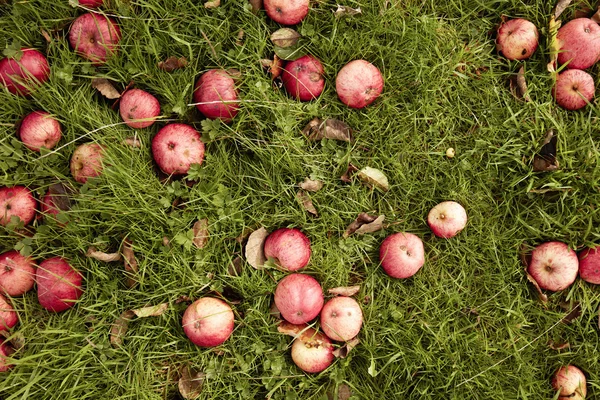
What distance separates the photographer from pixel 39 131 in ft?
9.93

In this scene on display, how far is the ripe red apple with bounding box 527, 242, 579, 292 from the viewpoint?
3.05m

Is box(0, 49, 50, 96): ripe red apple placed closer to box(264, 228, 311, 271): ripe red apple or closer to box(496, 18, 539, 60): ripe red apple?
box(264, 228, 311, 271): ripe red apple

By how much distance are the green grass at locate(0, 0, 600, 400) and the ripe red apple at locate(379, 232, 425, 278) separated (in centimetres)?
14

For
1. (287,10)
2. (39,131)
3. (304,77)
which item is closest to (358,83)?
(304,77)

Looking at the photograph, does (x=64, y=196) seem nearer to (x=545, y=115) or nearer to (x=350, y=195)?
(x=350, y=195)

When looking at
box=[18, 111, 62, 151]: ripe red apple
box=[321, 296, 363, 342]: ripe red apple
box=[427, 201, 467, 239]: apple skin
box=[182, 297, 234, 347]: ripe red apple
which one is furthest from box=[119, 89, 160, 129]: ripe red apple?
box=[427, 201, 467, 239]: apple skin

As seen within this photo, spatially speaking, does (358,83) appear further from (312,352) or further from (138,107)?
(312,352)

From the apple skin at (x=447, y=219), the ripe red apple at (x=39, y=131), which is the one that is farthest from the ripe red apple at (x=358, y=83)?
the ripe red apple at (x=39, y=131)

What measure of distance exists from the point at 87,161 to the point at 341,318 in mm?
1811

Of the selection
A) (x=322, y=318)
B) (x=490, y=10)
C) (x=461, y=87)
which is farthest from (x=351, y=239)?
(x=490, y=10)

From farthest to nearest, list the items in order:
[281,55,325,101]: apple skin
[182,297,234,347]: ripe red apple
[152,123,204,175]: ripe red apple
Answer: [281,55,325,101]: apple skin
[152,123,204,175]: ripe red apple
[182,297,234,347]: ripe red apple

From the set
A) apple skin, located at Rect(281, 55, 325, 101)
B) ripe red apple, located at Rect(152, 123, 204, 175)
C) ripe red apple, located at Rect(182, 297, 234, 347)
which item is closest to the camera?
ripe red apple, located at Rect(182, 297, 234, 347)

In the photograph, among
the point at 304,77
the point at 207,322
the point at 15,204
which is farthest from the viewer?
the point at 304,77

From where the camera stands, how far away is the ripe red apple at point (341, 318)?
2944 mm
